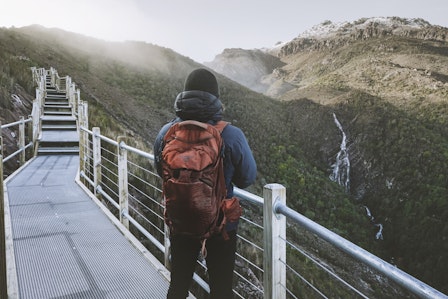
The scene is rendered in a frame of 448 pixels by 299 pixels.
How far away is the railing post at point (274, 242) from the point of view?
6.03 ft

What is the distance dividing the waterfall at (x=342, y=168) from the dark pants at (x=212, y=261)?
29845 millimetres

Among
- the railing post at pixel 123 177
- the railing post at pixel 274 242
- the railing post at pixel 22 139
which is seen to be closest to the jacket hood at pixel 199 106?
the railing post at pixel 274 242

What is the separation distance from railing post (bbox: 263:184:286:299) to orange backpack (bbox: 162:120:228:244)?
0.29 m

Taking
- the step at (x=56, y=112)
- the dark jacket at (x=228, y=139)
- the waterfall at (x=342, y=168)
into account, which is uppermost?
the dark jacket at (x=228, y=139)

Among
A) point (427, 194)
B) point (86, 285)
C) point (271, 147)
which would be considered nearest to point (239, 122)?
point (271, 147)

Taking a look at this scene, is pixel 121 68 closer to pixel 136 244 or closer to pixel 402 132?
pixel 402 132

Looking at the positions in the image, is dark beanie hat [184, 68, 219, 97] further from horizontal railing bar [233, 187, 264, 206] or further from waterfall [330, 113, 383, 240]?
waterfall [330, 113, 383, 240]

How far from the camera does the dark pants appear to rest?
74.5 inches

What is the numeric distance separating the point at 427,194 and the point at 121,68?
3294 cm

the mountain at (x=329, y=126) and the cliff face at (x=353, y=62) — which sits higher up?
the cliff face at (x=353, y=62)

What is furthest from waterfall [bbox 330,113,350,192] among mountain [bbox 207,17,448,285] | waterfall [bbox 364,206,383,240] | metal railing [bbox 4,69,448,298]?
metal railing [bbox 4,69,448,298]

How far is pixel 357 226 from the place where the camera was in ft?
77.2

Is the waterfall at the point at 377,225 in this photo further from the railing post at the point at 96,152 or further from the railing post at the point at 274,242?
the railing post at the point at 274,242

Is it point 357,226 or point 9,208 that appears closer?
point 9,208
